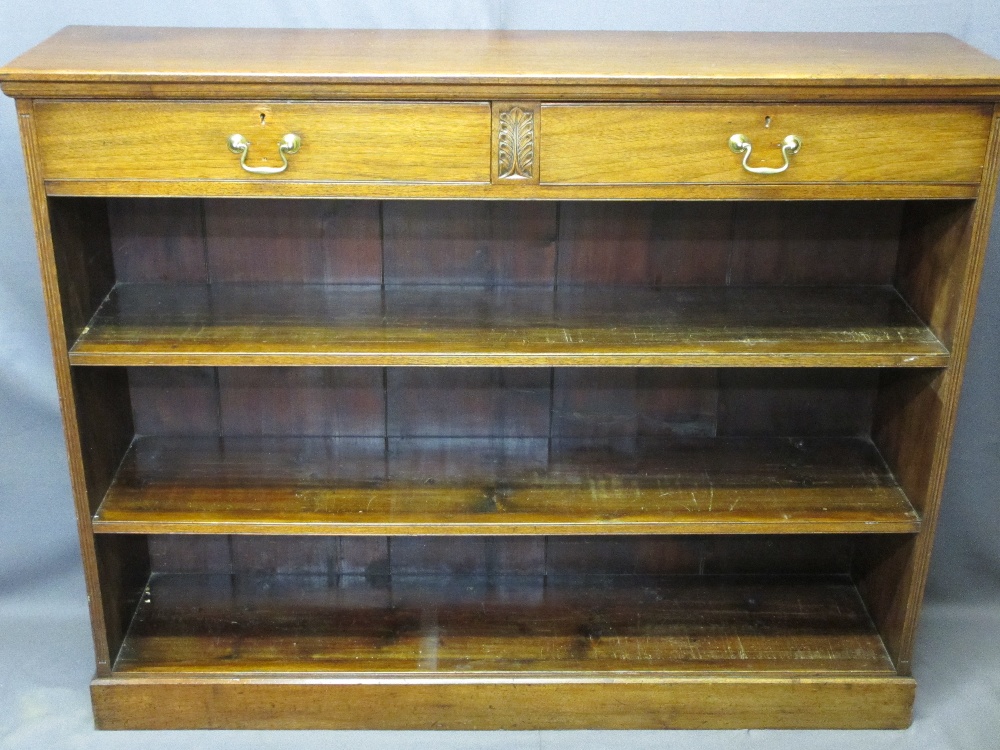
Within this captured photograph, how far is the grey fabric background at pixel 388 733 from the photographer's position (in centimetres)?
236

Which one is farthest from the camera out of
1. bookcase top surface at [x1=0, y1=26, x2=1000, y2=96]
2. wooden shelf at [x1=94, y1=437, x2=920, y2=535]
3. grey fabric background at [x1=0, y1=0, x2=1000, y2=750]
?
grey fabric background at [x1=0, y1=0, x2=1000, y2=750]

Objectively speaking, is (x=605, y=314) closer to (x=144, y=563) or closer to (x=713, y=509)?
(x=713, y=509)

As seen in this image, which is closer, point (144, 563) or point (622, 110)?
point (622, 110)

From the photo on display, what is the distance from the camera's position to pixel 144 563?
2.58 m

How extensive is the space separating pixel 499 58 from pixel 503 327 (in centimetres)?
47

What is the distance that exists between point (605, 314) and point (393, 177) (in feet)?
1.71

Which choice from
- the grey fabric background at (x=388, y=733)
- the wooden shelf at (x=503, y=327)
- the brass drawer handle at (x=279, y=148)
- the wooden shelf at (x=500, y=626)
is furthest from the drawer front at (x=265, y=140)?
the wooden shelf at (x=500, y=626)

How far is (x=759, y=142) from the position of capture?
1.95 metres

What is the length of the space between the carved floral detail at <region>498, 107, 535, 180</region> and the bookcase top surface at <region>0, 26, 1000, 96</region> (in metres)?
0.06

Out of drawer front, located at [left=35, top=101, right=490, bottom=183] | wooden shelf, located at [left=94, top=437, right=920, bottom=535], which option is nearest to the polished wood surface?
wooden shelf, located at [left=94, top=437, right=920, bottom=535]

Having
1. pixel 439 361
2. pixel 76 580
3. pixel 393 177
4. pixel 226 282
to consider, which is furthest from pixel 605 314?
pixel 76 580

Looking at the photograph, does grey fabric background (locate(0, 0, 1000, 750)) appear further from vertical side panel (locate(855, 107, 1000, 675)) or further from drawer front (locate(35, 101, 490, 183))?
drawer front (locate(35, 101, 490, 183))

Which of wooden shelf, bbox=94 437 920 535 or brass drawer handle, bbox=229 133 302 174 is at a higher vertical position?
brass drawer handle, bbox=229 133 302 174

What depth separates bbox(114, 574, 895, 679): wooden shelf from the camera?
238cm
